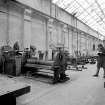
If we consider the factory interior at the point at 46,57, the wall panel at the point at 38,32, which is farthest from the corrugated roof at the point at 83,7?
the wall panel at the point at 38,32

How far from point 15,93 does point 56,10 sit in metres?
10.1

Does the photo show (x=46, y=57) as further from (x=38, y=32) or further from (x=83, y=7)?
(x=83, y=7)

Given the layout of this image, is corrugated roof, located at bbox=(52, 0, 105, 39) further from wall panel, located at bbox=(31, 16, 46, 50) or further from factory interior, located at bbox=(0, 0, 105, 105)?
wall panel, located at bbox=(31, 16, 46, 50)

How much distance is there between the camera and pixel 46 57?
30.5 feet

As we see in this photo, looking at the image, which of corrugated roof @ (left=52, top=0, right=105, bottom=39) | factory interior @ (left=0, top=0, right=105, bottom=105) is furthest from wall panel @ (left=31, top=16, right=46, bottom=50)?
corrugated roof @ (left=52, top=0, right=105, bottom=39)

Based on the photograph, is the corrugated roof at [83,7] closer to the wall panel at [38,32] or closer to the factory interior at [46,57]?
the factory interior at [46,57]

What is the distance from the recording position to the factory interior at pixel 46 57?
2.55m

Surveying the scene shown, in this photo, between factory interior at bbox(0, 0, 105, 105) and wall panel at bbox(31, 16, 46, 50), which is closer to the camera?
factory interior at bbox(0, 0, 105, 105)

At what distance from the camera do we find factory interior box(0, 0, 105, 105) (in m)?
2.55

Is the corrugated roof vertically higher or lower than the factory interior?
higher

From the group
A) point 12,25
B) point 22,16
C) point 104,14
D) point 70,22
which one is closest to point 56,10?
point 70,22

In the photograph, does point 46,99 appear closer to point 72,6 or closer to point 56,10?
point 56,10

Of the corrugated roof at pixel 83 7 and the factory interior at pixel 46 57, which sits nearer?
the factory interior at pixel 46 57

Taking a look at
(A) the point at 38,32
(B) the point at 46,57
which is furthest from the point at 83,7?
(B) the point at 46,57
